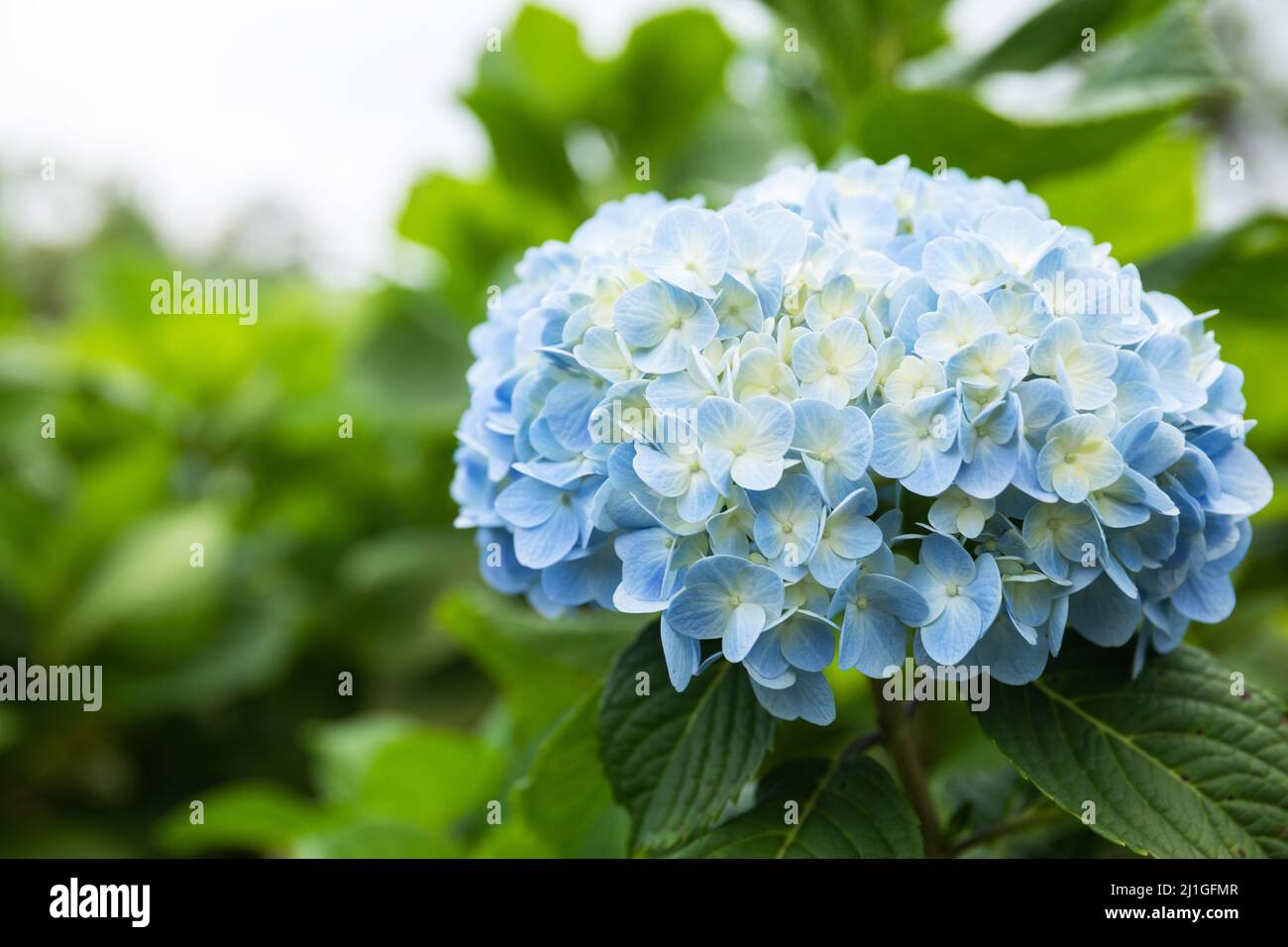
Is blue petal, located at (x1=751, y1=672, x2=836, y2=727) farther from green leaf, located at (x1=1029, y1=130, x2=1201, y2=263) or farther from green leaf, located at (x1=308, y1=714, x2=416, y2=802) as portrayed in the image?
green leaf, located at (x1=1029, y1=130, x2=1201, y2=263)

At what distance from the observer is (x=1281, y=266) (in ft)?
3.28

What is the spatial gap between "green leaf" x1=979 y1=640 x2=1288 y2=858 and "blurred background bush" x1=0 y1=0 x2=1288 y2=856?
0.16 meters

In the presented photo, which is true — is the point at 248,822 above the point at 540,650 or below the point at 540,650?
below

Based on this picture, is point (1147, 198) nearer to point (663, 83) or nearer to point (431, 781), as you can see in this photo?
point (663, 83)

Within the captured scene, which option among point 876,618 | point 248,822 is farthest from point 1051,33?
point 248,822

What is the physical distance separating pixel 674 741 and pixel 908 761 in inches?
7.0

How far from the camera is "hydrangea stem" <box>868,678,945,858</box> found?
737 mm

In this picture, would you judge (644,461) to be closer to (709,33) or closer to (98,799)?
(709,33)

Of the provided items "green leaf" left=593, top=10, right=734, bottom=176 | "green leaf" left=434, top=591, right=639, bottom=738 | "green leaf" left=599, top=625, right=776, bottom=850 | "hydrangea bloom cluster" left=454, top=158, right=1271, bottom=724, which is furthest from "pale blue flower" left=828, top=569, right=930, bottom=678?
"green leaf" left=593, top=10, right=734, bottom=176

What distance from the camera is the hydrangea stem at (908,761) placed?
0.74 m

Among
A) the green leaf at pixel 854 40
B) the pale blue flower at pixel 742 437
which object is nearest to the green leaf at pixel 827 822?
the pale blue flower at pixel 742 437

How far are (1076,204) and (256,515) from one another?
5.44 ft

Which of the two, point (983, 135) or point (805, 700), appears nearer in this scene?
point (805, 700)

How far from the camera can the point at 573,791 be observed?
2.50 ft
